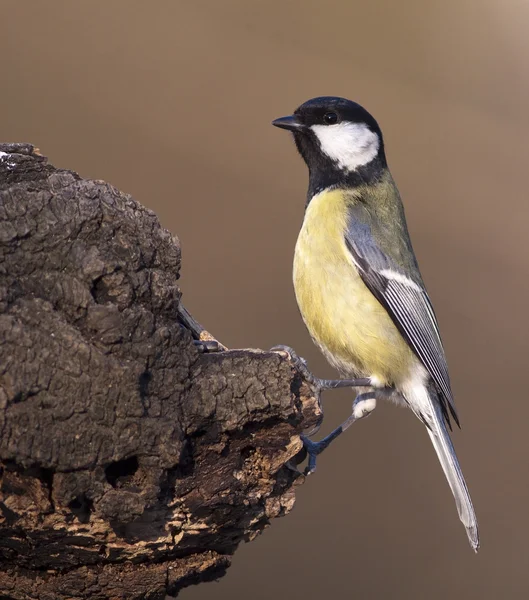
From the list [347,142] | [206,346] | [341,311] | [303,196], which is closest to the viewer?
[206,346]

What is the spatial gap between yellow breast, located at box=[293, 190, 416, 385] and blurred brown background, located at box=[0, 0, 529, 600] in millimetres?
1672

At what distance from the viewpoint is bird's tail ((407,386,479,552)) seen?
2619 mm

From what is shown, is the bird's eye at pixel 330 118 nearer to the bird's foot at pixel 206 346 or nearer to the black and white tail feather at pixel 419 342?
the black and white tail feather at pixel 419 342

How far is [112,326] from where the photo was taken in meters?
1.59

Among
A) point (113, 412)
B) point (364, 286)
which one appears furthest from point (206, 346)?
point (364, 286)

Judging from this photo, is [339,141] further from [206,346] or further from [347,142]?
[206,346]

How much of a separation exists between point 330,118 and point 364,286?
0.72 meters

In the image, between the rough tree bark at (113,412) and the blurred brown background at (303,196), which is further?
the blurred brown background at (303,196)

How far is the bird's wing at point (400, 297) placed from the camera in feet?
8.56

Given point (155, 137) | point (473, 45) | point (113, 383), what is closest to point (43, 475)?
point (113, 383)

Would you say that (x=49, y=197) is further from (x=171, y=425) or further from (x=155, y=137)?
(x=155, y=137)

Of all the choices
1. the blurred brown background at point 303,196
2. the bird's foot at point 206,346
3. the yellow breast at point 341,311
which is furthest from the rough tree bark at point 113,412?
the blurred brown background at point 303,196

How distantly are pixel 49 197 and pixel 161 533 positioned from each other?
79 centimetres

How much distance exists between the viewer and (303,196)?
15.9 ft
